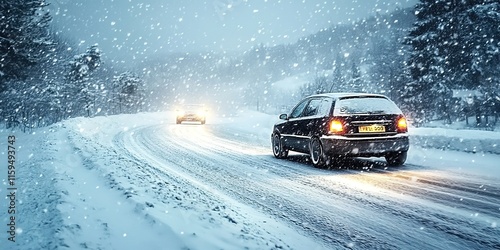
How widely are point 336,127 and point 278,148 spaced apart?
2821 mm

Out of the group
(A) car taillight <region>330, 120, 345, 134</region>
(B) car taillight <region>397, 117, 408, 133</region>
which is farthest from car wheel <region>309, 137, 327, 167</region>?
(B) car taillight <region>397, 117, 408, 133</region>

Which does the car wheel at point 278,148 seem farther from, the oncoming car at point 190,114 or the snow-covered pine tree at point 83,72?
the snow-covered pine tree at point 83,72

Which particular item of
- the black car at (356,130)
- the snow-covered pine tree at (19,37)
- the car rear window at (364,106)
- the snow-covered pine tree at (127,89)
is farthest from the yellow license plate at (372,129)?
the snow-covered pine tree at (127,89)

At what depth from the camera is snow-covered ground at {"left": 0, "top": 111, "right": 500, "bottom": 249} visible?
3.29 m

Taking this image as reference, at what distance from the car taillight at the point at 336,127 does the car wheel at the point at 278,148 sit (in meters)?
2.49

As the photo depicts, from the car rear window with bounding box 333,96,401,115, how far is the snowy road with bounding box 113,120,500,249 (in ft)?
4.03

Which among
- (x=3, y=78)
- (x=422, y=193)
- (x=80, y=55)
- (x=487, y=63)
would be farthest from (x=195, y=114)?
(x=80, y=55)

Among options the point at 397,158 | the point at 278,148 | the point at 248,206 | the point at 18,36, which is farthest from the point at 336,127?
the point at 18,36

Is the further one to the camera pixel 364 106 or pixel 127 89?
pixel 127 89

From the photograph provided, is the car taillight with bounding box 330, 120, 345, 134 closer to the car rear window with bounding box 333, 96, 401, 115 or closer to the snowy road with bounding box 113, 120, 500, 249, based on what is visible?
the car rear window with bounding box 333, 96, 401, 115

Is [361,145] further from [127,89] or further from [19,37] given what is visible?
[127,89]

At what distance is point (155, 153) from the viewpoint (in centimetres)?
1034

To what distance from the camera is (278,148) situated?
10.1 m

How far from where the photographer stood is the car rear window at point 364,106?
7.69 metres
